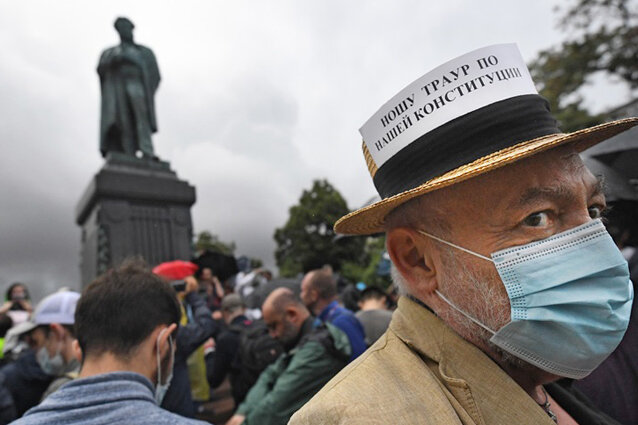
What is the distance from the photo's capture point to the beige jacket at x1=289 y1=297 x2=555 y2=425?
3.33 feet

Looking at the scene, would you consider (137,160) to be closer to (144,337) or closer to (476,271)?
(144,337)

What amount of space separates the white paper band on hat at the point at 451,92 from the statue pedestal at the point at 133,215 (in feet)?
21.2

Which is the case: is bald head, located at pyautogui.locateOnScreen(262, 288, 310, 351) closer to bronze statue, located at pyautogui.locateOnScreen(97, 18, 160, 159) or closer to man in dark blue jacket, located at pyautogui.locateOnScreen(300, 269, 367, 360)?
man in dark blue jacket, located at pyautogui.locateOnScreen(300, 269, 367, 360)

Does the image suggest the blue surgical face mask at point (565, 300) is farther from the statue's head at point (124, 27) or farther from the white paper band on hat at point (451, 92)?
the statue's head at point (124, 27)

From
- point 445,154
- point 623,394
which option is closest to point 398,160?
point 445,154

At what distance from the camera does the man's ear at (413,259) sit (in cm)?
131

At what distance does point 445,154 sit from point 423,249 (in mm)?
296

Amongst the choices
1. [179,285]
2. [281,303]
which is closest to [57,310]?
[179,285]

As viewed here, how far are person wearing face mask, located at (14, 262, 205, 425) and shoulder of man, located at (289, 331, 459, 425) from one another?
2.55 feet

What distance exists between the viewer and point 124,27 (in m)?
8.66

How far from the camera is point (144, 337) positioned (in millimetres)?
1851

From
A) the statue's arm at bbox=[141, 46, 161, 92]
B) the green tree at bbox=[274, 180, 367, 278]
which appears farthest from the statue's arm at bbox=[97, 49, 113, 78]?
the green tree at bbox=[274, 180, 367, 278]

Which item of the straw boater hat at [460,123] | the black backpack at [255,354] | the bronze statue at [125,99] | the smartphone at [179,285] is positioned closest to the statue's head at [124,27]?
the bronze statue at [125,99]

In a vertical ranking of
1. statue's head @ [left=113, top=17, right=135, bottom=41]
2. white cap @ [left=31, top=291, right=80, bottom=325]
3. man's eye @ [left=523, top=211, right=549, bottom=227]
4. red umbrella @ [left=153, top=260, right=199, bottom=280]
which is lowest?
man's eye @ [left=523, top=211, right=549, bottom=227]
